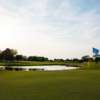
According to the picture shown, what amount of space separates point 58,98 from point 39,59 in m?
140

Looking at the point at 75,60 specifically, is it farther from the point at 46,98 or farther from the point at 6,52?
the point at 46,98

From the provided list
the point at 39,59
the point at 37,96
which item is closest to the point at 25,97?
the point at 37,96

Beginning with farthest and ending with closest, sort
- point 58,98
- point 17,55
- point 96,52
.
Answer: point 17,55 < point 96,52 < point 58,98

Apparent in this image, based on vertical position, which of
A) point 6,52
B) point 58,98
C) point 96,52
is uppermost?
point 6,52

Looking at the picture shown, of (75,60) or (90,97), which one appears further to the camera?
(75,60)

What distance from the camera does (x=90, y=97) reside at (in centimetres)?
765

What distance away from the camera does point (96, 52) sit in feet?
116

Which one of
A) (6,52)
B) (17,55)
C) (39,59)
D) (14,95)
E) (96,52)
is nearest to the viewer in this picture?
(14,95)

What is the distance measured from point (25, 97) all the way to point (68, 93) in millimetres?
1464

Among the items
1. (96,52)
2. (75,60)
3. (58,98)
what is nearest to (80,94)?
(58,98)

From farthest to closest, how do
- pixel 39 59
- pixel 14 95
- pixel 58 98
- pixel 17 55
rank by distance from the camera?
pixel 39 59 < pixel 17 55 < pixel 14 95 < pixel 58 98

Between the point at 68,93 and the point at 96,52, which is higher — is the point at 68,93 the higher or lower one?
the lower one

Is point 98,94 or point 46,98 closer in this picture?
point 46,98

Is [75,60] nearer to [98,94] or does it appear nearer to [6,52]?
[6,52]
